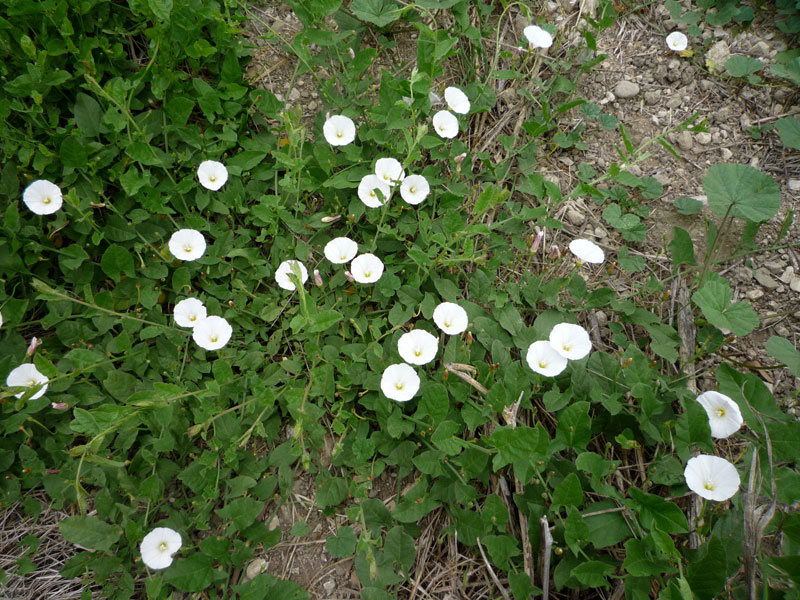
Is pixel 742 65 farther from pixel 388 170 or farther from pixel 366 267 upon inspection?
pixel 366 267

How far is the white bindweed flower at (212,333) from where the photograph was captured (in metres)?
2.00

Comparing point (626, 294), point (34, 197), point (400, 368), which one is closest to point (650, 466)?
point (626, 294)

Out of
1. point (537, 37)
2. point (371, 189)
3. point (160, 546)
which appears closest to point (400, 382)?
point (371, 189)

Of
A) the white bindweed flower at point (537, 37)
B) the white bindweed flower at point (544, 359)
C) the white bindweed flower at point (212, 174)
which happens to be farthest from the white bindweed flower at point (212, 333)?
the white bindweed flower at point (537, 37)

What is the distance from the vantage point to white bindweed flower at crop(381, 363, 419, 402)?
189 cm

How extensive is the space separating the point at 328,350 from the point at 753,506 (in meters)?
1.57

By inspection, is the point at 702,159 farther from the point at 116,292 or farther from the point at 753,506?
the point at 116,292

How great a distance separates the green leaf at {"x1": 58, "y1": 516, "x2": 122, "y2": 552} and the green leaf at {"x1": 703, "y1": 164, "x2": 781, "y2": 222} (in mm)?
2712

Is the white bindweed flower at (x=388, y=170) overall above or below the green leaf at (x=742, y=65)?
below

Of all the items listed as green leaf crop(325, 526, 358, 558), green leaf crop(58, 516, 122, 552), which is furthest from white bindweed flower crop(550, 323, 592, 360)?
green leaf crop(58, 516, 122, 552)

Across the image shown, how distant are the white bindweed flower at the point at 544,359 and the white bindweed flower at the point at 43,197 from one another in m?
2.05

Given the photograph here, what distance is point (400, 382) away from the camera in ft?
6.36

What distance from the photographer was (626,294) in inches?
94.6

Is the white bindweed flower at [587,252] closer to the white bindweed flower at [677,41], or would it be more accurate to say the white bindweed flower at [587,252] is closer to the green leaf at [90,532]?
the white bindweed flower at [677,41]
